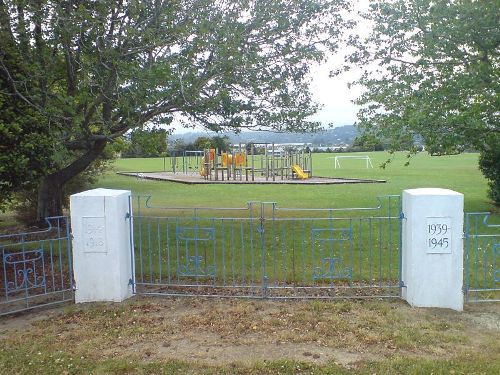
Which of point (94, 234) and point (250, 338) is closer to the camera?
point (250, 338)

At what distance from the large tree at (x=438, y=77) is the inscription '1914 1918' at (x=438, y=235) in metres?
5.86

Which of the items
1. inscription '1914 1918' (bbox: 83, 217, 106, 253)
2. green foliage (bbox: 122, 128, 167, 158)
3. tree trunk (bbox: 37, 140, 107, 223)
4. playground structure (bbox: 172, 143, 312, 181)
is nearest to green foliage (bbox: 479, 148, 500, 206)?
green foliage (bbox: 122, 128, 167, 158)

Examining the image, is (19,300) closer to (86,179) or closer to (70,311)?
(70,311)

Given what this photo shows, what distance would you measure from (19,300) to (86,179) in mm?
8635

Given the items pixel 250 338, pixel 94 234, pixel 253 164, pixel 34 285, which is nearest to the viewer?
pixel 250 338

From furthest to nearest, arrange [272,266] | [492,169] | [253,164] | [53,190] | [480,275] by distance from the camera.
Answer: [253,164], [492,169], [53,190], [272,266], [480,275]

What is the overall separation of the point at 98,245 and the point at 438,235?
423 cm

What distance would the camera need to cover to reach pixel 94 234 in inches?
273

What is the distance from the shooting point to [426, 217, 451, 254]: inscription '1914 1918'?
645cm

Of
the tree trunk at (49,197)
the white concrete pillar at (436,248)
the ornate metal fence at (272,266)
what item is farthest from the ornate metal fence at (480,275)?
the tree trunk at (49,197)

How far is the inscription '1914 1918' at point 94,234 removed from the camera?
6914 mm

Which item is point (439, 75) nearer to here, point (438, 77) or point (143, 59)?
point (438, 77)

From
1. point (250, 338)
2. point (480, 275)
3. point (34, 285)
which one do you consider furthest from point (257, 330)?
point (480, 275)

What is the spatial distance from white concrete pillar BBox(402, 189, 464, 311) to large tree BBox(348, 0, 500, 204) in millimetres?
5775
